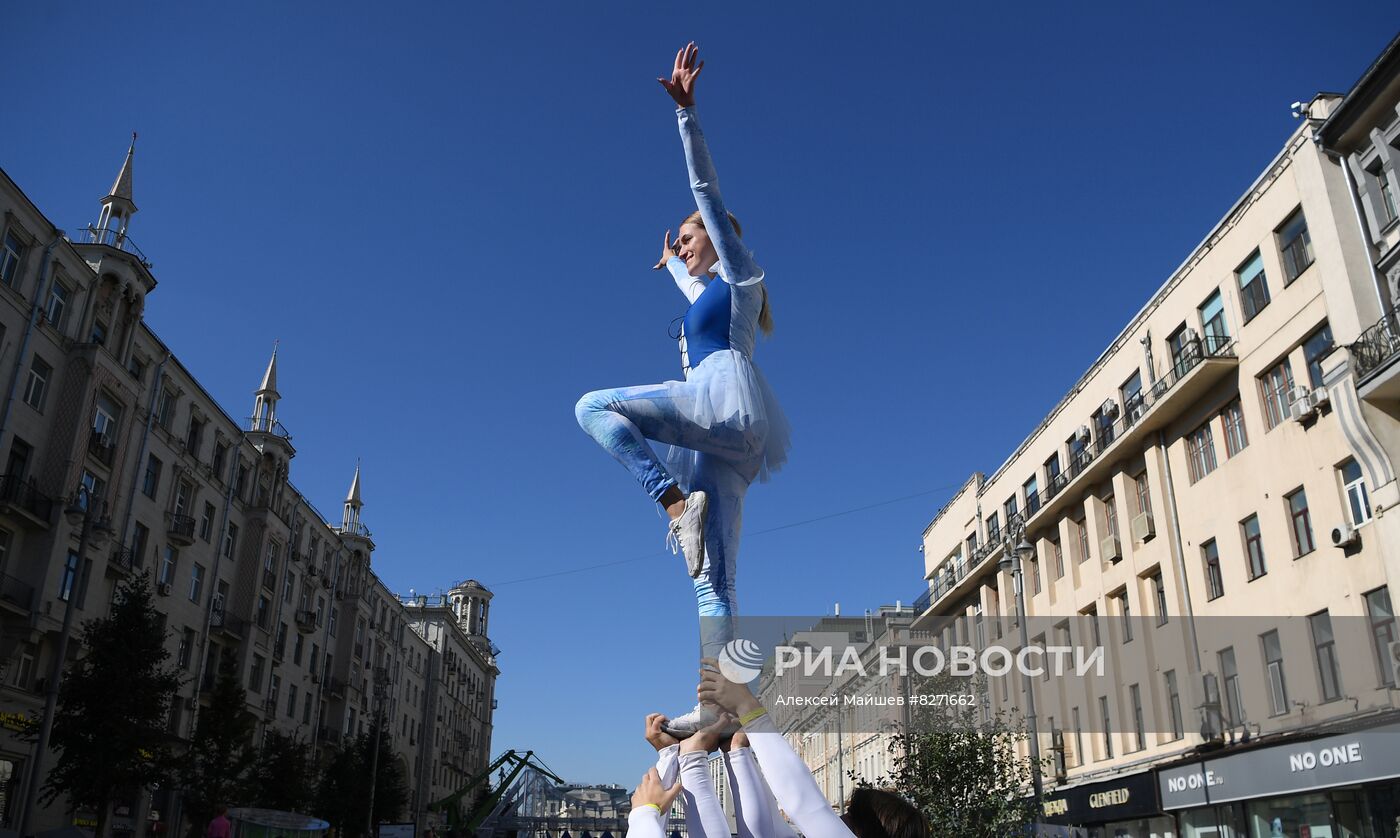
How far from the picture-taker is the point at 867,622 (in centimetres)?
7000

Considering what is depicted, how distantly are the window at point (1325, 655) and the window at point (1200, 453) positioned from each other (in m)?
5.60

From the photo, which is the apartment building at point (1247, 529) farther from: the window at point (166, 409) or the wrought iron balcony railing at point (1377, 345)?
the window at point (166, 409)

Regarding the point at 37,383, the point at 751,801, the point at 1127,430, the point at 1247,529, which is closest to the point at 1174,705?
the point at 1247,529

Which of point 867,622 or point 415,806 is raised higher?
point 867,622

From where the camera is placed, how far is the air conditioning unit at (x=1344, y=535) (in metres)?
21.5

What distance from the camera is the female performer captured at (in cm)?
447

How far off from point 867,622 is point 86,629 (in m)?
51.8


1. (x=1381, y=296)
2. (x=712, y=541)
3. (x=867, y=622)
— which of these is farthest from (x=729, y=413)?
(x=867, y=622)

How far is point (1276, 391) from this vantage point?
24969 millimetres

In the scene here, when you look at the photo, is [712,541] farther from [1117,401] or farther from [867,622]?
[867,622]

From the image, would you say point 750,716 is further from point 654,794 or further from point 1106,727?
point 1106,727

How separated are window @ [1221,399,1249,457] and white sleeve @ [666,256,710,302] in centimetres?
2449

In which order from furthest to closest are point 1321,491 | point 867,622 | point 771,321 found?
point 867,622
point 1321,491
point 771,321

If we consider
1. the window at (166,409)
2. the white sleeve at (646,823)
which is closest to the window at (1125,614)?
the white sleeve at (646,823)
